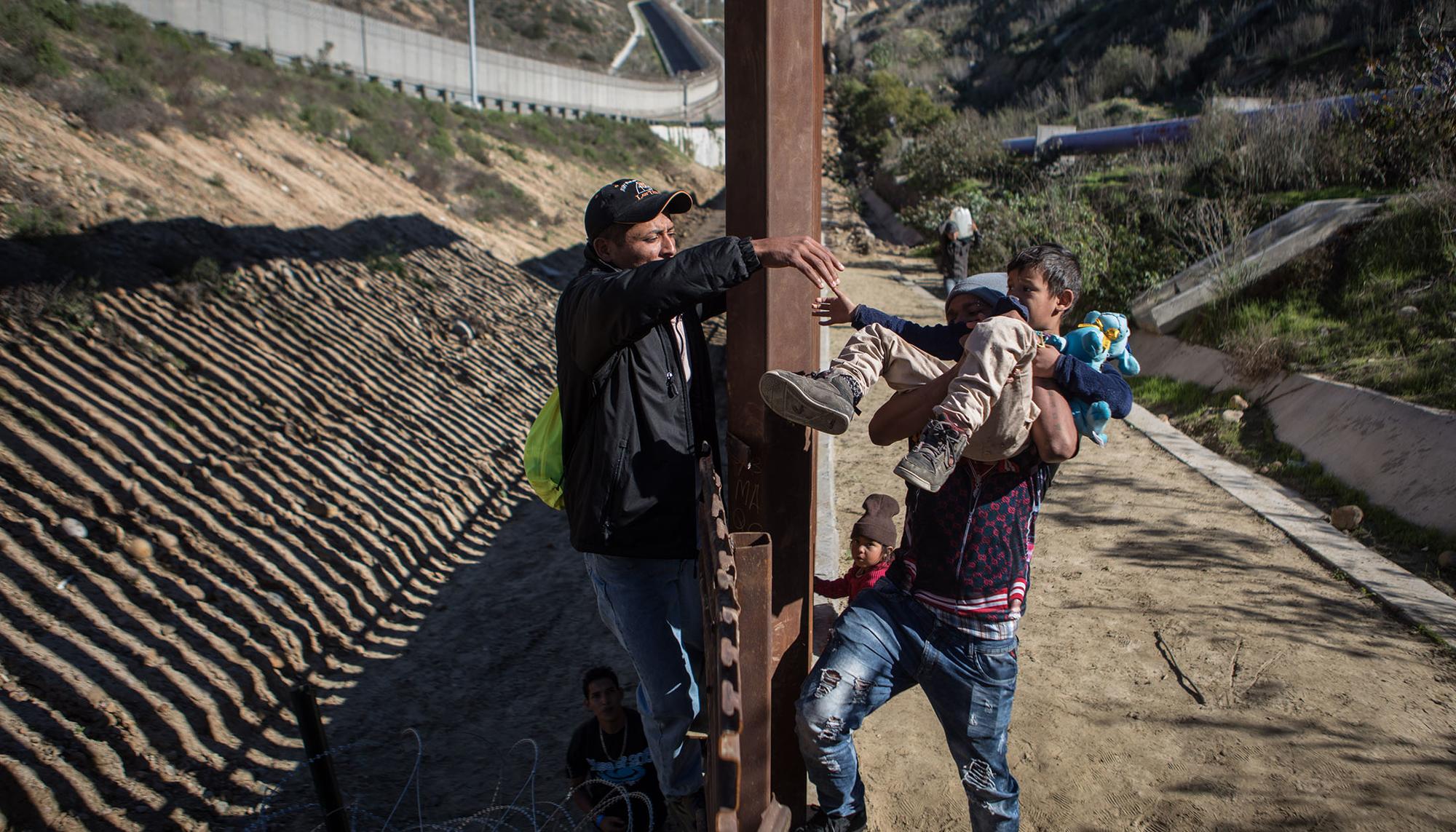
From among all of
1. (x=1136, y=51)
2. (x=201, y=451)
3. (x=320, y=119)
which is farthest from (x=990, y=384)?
(x=1136, y=51)

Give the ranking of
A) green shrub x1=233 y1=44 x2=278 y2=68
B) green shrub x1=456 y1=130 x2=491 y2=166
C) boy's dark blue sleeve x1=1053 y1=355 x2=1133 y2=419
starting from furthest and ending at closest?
green shrub x1=456 y1=130 x2=491 y2=166 < green shrub x1=233 y1=44 x2=278 y2=68 < boy's dark blue sleeve x1=1053 y1=355 x2=1133 y2=419

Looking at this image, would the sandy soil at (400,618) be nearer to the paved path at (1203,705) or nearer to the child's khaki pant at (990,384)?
the paved path at (1203,705)

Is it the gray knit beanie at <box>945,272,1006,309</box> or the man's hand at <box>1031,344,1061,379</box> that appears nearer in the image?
the man's hand at <box>1031,344,1061,379</box>

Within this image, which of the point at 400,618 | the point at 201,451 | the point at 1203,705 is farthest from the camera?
the point at 201,451

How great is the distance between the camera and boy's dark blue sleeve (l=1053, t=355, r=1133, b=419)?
2.41 m

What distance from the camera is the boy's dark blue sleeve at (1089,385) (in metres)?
2.41

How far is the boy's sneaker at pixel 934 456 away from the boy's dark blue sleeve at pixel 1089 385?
372 mm

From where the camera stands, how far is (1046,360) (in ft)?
7.99

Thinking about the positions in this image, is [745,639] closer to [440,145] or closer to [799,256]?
[799,256]

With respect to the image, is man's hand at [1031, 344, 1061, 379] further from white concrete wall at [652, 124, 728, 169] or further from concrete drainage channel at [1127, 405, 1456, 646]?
white concrete wall at [652, 124, 728, 169]

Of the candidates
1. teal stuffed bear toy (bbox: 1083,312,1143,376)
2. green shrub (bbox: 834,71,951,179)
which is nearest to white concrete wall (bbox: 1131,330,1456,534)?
teal stuffed bear toy (bbox: 1083,312,1143,376)

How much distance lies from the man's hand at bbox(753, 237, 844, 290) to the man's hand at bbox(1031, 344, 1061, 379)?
2.09 feet

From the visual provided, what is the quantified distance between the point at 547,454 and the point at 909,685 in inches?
47.4

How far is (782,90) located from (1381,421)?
576 centimetres
